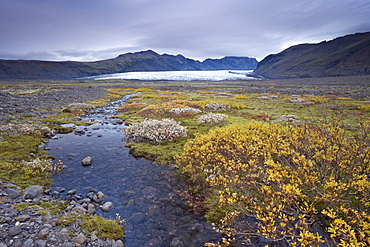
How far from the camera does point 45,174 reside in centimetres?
1125

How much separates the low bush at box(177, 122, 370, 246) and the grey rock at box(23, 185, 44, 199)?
737 cm

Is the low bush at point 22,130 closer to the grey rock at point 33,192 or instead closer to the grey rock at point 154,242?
the grey rock at point 33,192

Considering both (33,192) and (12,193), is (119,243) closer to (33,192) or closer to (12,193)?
(33,192)

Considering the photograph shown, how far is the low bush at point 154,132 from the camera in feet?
58.6

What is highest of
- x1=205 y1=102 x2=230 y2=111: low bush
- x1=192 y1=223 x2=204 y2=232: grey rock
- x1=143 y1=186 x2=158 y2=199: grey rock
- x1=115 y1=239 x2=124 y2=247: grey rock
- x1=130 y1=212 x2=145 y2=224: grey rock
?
x1=205 y1=102 x2=230 y2=111: low bush

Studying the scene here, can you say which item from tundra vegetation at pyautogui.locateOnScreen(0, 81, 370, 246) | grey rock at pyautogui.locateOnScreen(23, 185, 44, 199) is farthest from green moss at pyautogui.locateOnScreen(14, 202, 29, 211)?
tundra vegetation at pyautogui.locateOnScreen(0, 81, 370, 246)

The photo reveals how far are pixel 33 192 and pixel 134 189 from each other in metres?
4.57

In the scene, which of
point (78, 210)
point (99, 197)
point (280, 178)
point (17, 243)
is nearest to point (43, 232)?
point (17, 243)

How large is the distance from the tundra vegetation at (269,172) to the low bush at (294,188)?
4 centimetres

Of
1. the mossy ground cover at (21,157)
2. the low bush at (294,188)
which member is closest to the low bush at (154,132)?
the low bush at (294,188)

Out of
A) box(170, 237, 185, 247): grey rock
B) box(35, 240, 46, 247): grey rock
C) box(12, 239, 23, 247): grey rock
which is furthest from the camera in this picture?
box(170, 237, 185, 247): grey rock

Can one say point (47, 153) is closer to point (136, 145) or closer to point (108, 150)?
point (108, 150)

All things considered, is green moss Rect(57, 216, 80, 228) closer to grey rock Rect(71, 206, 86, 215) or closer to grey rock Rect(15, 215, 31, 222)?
grey rock Rect(71, 206, 86, 215)

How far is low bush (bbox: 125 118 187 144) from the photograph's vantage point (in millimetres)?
17859
